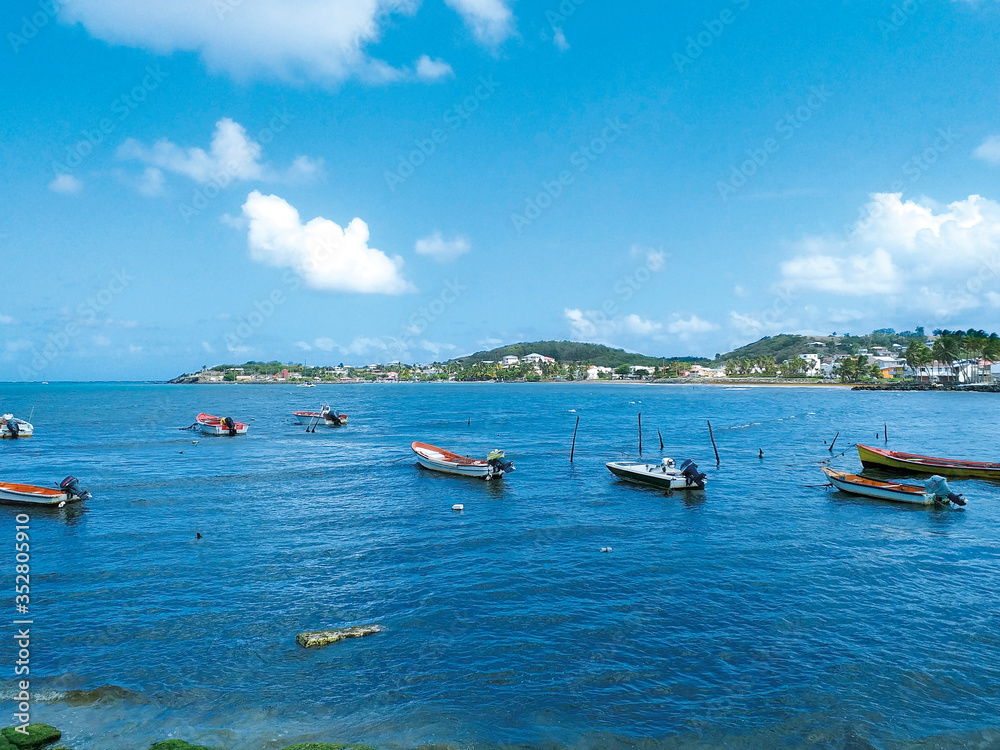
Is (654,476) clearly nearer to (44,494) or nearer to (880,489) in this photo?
(880,489)

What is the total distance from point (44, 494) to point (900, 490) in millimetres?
55956

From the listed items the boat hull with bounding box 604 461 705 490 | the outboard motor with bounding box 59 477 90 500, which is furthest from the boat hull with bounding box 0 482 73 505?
the boat hull with bounding box 604 461 705 490

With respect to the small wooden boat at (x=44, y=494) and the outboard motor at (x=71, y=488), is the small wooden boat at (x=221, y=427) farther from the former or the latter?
the outboard motor at (x=71, y=488)

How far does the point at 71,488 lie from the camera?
1502 inches

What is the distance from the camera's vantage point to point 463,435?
79.2 m

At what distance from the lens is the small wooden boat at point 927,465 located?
46156mm

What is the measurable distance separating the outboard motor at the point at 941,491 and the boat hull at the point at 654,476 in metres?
13.9

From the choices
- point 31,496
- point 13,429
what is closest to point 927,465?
point 31,496

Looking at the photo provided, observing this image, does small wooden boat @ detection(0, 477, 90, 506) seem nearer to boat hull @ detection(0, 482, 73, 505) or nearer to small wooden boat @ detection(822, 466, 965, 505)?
boat hull @ detection(0, 482, 73, 505)

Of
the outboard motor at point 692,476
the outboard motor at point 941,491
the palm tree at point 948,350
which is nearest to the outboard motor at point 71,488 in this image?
the outboard motor at point 692,476

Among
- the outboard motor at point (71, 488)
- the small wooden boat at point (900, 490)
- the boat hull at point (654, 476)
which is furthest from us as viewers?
the boat hull at point (654, 476)

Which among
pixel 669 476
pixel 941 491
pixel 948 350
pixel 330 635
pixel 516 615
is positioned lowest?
pixel 516 615

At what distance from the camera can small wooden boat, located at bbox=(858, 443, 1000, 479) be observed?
46156 millimetres

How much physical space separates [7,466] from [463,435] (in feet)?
156
